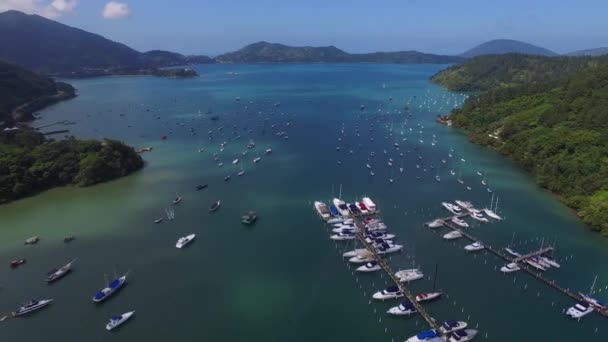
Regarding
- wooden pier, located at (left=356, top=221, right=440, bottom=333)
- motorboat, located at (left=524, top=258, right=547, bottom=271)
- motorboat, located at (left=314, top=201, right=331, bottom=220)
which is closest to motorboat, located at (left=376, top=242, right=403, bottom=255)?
wooden pier, located at (left=356, top=221, right=440, bottom=333)

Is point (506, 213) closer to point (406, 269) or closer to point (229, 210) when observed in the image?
point (406, 269)

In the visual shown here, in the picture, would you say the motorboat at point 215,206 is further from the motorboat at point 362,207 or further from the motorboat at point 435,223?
the motorboat at point 435,223

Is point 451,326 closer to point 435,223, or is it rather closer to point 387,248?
point 387,248

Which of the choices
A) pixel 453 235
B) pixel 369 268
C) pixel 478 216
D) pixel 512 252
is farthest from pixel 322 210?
pixel 512 252

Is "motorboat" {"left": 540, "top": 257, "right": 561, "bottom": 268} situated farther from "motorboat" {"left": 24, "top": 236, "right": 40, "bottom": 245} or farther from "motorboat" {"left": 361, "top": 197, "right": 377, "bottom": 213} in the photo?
"motorboat" {"left": 24, "top": 236, "right": 40, "bottom": 245}

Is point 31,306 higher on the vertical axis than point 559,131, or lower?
lower

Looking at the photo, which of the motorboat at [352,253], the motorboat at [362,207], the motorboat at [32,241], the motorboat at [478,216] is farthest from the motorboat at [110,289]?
the motorboat at [478,216]

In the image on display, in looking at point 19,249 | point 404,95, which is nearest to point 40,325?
point 19,249
